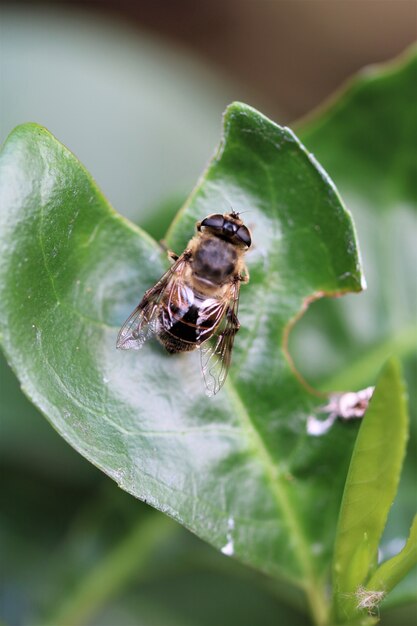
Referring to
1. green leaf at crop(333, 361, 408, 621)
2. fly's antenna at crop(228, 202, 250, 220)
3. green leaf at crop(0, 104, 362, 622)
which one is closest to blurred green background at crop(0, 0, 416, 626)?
green leaf at crop(0, 104, 362, 622)

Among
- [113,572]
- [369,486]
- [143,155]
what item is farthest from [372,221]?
[143,155]

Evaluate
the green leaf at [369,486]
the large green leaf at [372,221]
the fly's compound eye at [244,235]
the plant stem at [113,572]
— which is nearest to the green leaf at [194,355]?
the fly's compound eye at [244,235]

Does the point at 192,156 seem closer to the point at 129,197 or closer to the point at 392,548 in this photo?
the point at 129,197

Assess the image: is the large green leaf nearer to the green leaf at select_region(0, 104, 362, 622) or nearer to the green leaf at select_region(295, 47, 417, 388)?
the green leaf at select_region(295, 47, 417, 388)

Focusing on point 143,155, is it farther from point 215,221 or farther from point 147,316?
point 147,316

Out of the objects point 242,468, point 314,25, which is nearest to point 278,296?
point 242,468

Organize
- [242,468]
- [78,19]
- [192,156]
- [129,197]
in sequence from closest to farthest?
1. [242,468]
2. [129,197]
3. [192,156]
4. [78,19]
